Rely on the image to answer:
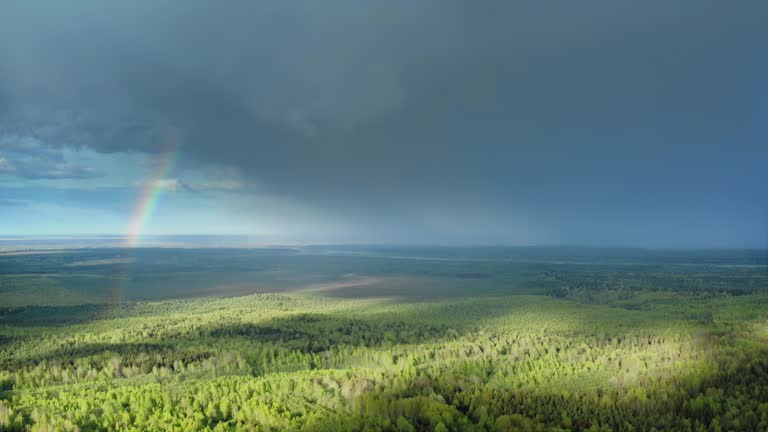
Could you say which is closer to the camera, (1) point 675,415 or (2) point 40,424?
(2) point 40,424

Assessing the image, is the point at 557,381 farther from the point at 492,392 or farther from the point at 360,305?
the point at 360,305

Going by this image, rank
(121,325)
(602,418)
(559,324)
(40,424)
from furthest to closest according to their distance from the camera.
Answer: (121,325) → (559,324) → (602,418) → (40,424)

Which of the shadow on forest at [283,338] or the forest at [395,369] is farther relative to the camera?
the shadow on forest at [283,338]

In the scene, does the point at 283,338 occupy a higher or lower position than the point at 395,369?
lower

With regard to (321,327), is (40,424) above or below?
above

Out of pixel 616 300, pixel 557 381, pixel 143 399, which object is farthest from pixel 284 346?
pixel 616 300

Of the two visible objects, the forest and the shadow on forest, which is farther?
the shadow on forest

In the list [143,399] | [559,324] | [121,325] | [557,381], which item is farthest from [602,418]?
[121,325]

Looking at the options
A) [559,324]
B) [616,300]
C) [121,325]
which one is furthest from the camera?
[616,300]

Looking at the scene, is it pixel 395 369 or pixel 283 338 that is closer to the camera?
pixel 395 369

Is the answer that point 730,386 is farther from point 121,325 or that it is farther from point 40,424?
point 121,325
